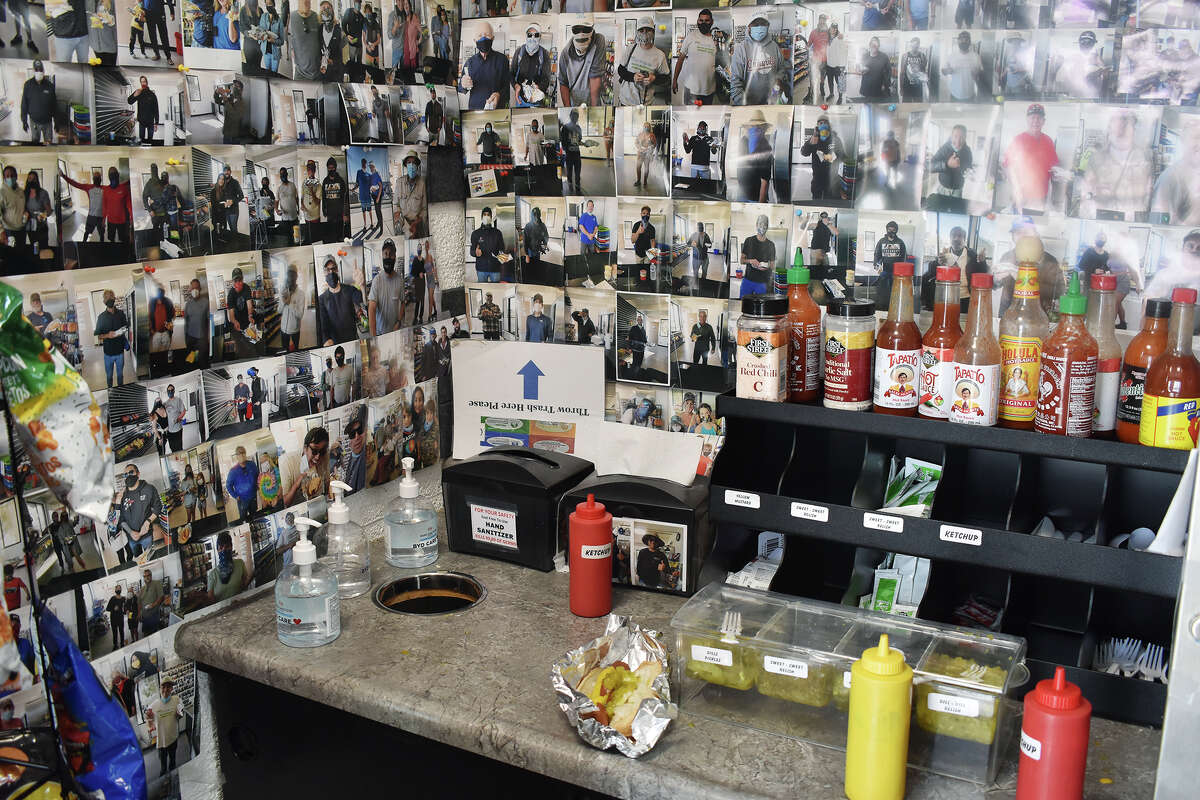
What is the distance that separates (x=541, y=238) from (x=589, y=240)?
114 millimetres

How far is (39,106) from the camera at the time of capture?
52.1 inches

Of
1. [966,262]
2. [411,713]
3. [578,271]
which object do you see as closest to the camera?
[411,713]

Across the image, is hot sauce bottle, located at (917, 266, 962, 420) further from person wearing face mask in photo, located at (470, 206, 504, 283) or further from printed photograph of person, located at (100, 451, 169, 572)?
printed photograph of person, located at (100, 451, 169, 572)

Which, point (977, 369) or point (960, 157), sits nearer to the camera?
point (977, 369)

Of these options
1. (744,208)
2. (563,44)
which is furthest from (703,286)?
(563,44)

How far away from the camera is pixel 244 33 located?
160 centimetres

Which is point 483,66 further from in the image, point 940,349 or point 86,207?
point 940,349

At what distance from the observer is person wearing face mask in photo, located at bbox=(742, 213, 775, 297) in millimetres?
1782

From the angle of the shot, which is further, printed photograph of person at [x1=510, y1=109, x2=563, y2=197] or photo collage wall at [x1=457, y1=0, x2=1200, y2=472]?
printed photograph of person at [x1=510, y1=109, x2=563, y2=197]

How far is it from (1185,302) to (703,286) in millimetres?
818

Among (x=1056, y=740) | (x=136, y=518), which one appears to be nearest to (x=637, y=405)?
(x=136, y=518)

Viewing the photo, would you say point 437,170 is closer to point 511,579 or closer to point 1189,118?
point 511,579

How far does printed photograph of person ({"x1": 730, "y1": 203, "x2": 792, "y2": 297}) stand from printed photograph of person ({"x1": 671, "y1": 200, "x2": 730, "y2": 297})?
2 centimetres

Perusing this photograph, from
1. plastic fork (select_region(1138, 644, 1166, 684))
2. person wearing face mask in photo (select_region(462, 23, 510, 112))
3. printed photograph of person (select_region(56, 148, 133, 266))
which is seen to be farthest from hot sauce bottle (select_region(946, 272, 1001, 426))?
printed photograph of person (select_region(56, 148, 133, 266))
